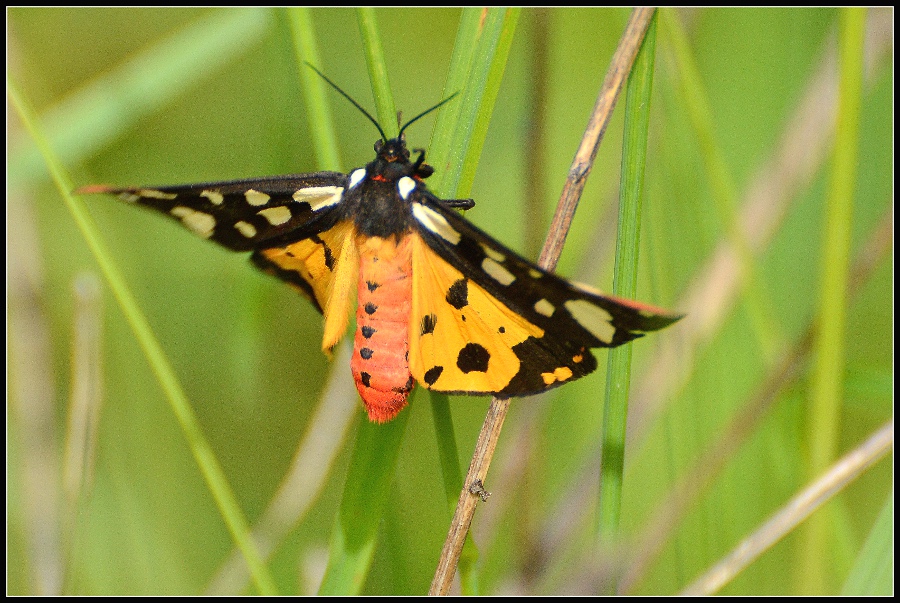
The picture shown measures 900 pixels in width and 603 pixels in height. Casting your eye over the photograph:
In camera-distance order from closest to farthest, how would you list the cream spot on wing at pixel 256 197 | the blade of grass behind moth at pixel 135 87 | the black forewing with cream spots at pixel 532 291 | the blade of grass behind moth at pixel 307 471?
1. the black forewing with cream spots at pixel 532 291
2. the cream spot on wing at pixel 256 197
3. the blade of grass behind moth at pixel 135 87
4. the blade of grass behind moth at pixel 307 471

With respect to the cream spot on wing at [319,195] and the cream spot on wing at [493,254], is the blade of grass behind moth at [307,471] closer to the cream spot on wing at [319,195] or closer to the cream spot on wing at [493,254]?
the cream spot on wing at [319,195]

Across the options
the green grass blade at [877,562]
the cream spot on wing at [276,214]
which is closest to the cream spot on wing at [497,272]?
the cream spot on wing at [276,214]

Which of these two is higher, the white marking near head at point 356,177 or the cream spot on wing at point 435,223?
the white marking near head at point 356,177

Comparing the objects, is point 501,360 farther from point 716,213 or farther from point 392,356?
point 716,213

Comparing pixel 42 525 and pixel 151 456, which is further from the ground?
pixel 151 456

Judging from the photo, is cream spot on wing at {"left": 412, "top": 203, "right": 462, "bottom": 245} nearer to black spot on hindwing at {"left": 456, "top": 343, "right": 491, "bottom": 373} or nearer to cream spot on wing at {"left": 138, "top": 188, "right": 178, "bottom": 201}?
black spot on hindwing at {"left": 456, "top": 343, "right": 491, "bottom": 373}

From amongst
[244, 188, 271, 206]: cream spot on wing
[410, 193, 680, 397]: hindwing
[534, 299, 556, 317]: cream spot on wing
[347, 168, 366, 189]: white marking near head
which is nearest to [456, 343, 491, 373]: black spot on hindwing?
[410, 193, 680, 397]: hindwing

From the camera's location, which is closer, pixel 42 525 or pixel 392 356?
pixel 392 356

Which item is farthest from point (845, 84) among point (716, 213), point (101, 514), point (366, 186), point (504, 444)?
point (101, 514)
